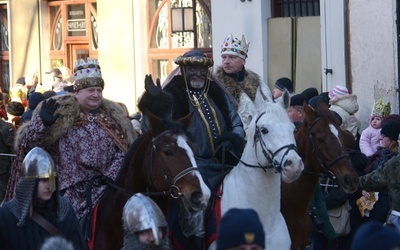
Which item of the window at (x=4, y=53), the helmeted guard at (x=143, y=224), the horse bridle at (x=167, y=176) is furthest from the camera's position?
the window at (x=4, y=53)

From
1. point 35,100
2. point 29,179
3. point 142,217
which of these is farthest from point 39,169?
point 35,100

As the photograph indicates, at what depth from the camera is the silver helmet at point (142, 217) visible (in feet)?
23.8

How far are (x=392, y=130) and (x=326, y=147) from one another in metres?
1.39

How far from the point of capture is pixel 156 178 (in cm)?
893

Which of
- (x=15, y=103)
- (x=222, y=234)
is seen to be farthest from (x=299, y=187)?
(x=15, y=103)

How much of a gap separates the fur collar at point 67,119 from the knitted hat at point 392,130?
3.07m

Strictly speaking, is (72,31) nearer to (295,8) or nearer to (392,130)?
(295,8)

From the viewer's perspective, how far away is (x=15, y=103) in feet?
59.5

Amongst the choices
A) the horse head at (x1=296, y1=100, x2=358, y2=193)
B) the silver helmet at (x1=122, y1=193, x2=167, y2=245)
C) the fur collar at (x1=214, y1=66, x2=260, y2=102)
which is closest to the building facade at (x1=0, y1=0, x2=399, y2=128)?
the fur collar at (x1=214, y1=66, x2=260, y2=102)

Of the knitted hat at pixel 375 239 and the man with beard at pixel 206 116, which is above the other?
the man with beard at pixel 206 116

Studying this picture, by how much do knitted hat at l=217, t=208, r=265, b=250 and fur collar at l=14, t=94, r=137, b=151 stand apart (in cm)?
350

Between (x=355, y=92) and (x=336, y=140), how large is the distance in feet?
17.2

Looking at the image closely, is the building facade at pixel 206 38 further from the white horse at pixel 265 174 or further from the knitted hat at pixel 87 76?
the knitted hat at pixel 87 76

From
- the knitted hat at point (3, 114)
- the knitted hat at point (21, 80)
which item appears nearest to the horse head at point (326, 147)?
the knitted hat at point (3, 114)
